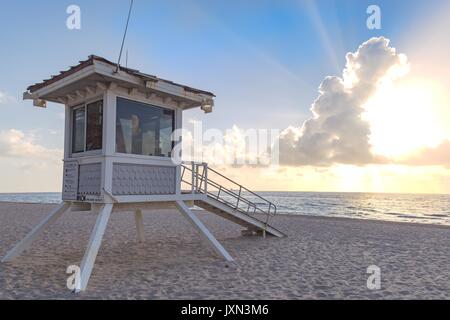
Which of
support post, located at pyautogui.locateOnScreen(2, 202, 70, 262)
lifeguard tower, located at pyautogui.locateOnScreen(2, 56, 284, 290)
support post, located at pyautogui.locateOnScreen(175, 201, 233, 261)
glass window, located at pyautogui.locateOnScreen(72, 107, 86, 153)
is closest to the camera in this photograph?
lifeguard tower, located at pyautogui.locateOnScreen(2, 56, 284, 290)

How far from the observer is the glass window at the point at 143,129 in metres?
8.76

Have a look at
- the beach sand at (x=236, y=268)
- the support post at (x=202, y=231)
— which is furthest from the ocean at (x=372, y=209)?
the support post at (x=202, y=231)

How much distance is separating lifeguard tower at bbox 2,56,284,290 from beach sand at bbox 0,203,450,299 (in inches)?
34.5

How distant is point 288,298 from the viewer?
669 centimetres

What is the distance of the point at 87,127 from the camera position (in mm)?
9078

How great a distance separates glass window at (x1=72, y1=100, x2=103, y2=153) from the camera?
8750 millimetres

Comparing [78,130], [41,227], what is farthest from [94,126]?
[41,227]

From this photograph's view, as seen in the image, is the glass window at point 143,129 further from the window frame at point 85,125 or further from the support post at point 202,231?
the support post at point 202,231

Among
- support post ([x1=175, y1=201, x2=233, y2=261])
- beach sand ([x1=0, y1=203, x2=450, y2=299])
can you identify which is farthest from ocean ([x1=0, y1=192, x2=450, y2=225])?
support post ([x1=175, y1=201, x2=233, y2=261])

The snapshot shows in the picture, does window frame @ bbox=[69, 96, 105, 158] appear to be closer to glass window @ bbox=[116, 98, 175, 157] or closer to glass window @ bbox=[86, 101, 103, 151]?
glass window @ bbox=[86, 101, 103, 151]

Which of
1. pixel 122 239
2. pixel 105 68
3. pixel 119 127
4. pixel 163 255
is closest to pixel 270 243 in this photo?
pixel 163 255

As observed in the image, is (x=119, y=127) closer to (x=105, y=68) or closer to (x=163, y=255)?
(x=105, y=68)

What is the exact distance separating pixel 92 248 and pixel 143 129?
3.23 meters
